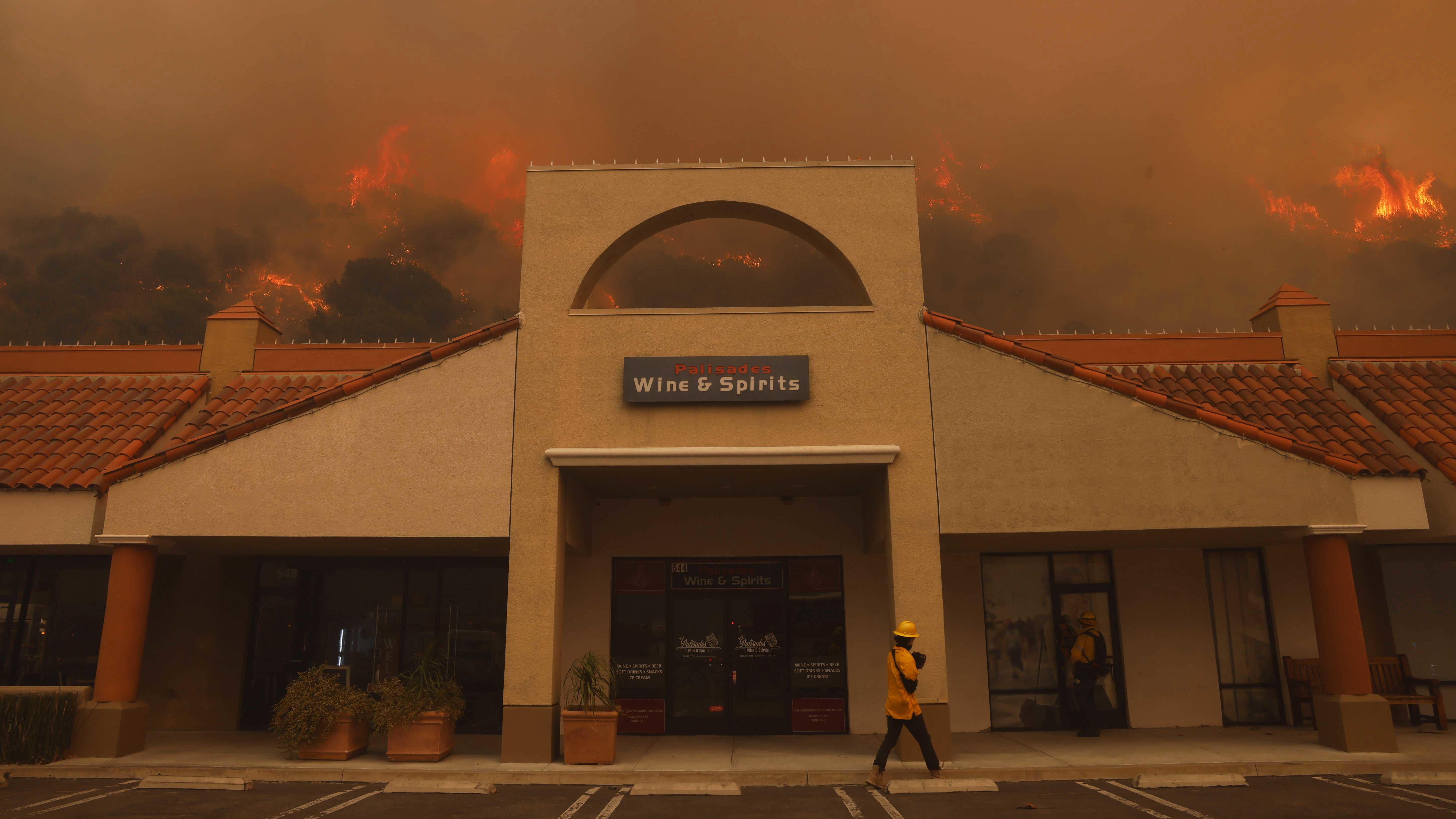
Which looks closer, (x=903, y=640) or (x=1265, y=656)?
(x=903, y=640)

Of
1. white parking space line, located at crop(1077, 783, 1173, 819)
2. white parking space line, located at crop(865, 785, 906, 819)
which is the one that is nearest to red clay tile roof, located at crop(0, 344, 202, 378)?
white parking space line, located at crop(865, 785, 906, 819)

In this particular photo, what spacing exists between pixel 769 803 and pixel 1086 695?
6.57 meters

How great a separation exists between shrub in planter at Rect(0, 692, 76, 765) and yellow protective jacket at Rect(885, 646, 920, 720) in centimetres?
1072

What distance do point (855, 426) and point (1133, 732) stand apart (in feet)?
23.1

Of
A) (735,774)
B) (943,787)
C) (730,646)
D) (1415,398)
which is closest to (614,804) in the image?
(735,774)

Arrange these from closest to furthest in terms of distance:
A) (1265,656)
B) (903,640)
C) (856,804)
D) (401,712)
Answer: (856,804)
(903,640)
(401,712)
(1265,656)

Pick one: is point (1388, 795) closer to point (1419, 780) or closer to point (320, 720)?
point (1419, 780)

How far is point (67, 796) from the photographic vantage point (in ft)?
31.7

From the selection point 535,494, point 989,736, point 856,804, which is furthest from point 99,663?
point 989,736

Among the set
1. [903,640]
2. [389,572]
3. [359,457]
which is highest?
[359,457]

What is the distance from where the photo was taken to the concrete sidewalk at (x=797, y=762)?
1055 centimetres

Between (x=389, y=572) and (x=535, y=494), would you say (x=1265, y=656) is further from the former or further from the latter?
(x=389, y=572)

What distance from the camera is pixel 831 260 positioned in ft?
42.8

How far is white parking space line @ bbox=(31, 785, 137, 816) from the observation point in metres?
8.93
